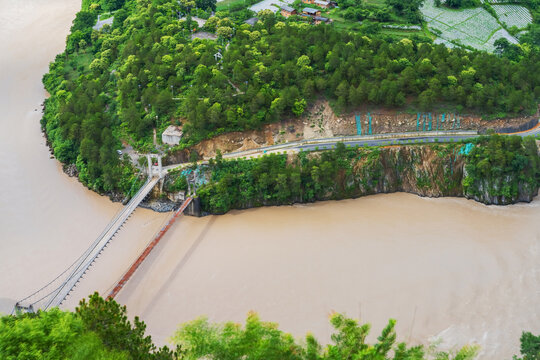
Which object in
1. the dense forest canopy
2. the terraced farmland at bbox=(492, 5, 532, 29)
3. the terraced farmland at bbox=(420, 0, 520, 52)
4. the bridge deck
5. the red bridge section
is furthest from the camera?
the terraced farmland at bbox=(492, 5, 532, 29)

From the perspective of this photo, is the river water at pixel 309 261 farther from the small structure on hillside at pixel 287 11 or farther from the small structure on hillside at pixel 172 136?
the small structure on hillside at pixel 287 11

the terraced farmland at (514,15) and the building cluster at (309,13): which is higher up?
the building cluster at (309,13)

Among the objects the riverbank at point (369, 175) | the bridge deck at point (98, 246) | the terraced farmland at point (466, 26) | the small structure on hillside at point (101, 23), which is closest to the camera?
the bridge deck at point (98, 246)

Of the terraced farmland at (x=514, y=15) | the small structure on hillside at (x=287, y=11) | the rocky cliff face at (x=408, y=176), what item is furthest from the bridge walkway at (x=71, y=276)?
the terraced farmland at (x=514, y=15)

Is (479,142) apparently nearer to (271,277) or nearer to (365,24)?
(271,277)

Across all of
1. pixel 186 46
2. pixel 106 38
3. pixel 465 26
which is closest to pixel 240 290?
pixel 186 46

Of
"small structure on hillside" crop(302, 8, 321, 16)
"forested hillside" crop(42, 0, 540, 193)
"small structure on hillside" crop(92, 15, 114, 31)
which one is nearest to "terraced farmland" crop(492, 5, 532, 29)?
"forested hillside" crop(42, 0, 540, 193)

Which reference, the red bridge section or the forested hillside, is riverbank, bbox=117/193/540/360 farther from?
the forested hillside
